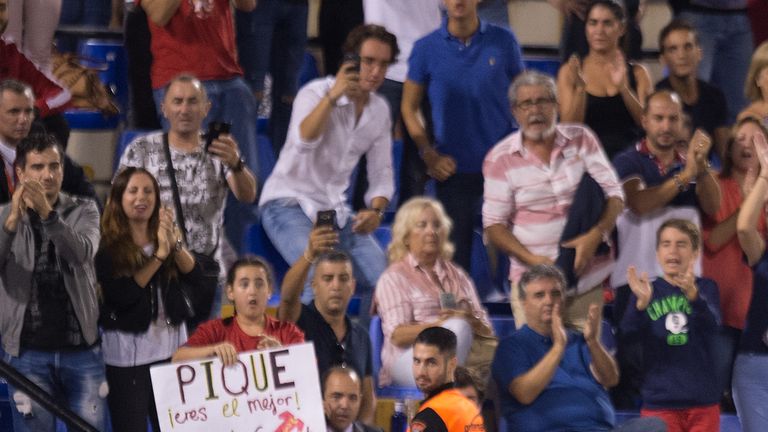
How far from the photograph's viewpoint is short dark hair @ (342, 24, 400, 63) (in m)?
7.59

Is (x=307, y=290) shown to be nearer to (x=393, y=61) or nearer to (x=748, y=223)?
(x=393, y=61)

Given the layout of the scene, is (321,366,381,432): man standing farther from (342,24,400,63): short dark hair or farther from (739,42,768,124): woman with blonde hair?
(739,42,768,124): woman with blonde hair

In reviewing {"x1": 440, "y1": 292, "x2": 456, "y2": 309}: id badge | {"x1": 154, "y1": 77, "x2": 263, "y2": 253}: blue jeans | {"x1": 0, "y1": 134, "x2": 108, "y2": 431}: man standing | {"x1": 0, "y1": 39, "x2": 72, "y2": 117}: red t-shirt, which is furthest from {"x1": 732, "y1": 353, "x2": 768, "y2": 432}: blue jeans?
{"x1": 0, "y1": 39, "x2": 72, "y2": 117}: red t-shirt

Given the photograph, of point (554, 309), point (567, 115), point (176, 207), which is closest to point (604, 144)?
point (567, 115)

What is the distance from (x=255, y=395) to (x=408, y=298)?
0.99 m

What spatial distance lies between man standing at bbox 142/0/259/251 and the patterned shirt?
0.77 m

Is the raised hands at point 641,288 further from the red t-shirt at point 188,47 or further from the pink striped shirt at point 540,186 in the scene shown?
the red t-shirt at point 188,47

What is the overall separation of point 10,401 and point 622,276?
2.70 meters

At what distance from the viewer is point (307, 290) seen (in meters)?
7.29

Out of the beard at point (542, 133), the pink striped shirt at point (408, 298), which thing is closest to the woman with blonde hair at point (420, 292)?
the pink striped shirt at point (408, 298)

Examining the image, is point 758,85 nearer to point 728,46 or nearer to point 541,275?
point 728,46

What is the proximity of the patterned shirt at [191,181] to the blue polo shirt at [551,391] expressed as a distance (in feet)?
4.34

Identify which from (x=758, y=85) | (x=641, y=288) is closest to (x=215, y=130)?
(x=641, y=288)

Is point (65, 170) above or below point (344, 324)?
above
